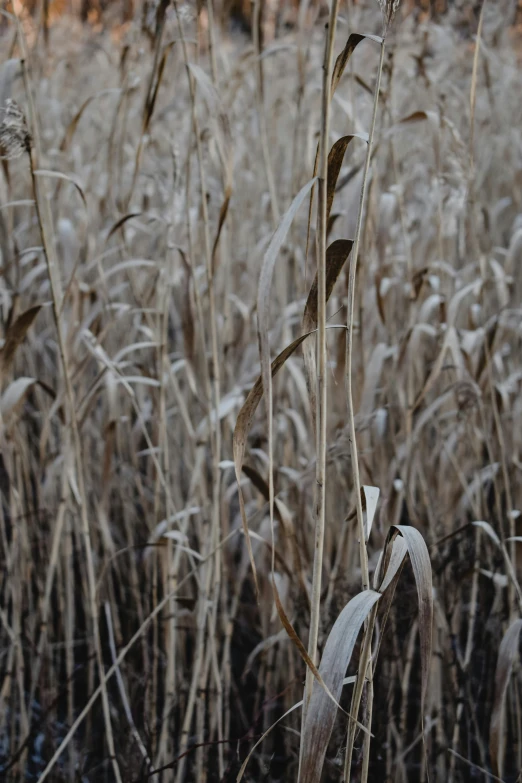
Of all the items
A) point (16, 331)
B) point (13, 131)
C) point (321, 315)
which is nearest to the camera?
point (321, 315)

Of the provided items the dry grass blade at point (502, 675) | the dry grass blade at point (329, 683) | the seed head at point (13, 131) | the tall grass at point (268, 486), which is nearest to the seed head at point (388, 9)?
the tall grass at point (268, 486)

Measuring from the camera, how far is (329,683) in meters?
0.51

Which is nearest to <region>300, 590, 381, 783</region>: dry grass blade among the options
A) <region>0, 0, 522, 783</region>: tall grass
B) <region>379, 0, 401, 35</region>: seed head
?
<region>0, 0, 522, 783</region>: tall grass

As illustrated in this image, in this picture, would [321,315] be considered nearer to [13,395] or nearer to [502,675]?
[502,675]

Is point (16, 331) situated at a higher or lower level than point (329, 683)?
higher

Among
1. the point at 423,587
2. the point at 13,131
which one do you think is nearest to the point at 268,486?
the point at 423,587

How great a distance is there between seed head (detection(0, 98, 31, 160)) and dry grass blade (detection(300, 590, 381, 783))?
0.45 m

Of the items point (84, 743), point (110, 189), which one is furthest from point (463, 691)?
point (110, 189)

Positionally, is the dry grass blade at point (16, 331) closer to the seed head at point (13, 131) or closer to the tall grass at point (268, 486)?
the tall grass at point (268, 486)

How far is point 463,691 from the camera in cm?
101

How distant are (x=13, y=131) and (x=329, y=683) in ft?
1.61

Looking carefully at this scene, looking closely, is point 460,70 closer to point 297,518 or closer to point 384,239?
point 384,239

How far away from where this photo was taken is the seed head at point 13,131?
1.95ft

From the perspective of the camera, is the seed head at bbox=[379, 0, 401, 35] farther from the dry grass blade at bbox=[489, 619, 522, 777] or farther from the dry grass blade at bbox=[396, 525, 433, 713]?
the dry grass blade at bbox=[489, 619, 522, 777]
